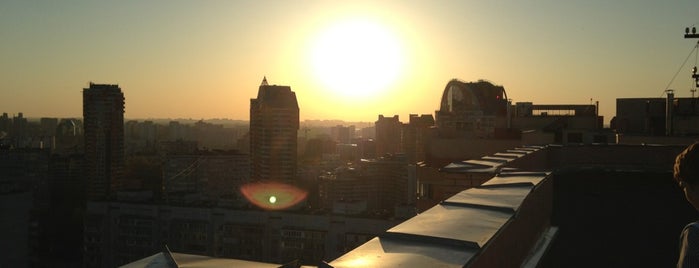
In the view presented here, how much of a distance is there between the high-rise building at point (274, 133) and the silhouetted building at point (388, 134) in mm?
24006

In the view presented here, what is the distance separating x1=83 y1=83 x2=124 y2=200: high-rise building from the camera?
6719 cm

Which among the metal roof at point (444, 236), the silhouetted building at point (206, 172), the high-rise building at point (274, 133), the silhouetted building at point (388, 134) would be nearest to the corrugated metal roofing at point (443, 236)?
the metal roof at point (444, 236)

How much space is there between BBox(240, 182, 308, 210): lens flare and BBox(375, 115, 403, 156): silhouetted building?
34427 millimetres

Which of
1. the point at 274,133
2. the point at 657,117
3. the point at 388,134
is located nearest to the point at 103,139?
the point at 274,133

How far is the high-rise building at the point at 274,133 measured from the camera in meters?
63.5

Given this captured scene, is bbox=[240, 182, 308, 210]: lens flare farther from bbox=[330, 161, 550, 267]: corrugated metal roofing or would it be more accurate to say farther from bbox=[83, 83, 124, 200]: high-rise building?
bbox=[330, 161, 550, 267]: corrugated metal roofing

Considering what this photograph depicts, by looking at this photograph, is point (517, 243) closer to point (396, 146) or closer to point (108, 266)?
point (108, 266)

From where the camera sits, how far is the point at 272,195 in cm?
5122

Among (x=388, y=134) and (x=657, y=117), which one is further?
(x=388, y=134)

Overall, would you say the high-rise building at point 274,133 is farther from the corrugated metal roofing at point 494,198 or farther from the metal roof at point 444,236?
the metal roof at point 444,236

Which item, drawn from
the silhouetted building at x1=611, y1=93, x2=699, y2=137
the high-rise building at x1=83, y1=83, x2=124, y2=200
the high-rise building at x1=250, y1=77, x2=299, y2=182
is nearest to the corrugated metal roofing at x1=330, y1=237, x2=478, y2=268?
the silhouetted building at x1=611, y1=93, x2=699, y2=137

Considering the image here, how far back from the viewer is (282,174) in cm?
6369

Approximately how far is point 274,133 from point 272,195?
642 inches

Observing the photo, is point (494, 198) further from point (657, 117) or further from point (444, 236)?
point (657, 117)
